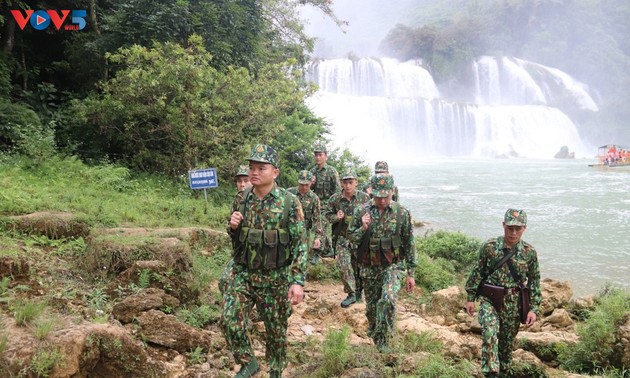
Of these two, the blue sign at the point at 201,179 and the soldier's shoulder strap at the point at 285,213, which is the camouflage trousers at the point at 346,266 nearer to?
the soldier's shoulder strap at the point at 285,213

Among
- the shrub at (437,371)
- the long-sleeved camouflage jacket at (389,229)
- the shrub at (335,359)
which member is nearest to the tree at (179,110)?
the long-sleeved camouflage jacket at (389,229)

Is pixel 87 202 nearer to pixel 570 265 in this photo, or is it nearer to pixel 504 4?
pixel 570 265

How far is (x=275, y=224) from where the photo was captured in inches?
136

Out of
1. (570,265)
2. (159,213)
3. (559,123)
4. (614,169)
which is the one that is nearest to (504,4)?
(559,123)

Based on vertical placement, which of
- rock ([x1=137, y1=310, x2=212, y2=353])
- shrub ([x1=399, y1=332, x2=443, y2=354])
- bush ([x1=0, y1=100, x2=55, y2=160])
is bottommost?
shrub ([x1=399, y1=332, x2=443, y2=354])

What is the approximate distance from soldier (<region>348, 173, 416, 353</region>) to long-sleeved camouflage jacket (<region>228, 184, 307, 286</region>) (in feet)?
3.87

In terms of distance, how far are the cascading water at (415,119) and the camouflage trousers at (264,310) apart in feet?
94.6

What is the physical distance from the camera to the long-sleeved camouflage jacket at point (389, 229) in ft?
15.1

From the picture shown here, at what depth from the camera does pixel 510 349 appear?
14.1 ft

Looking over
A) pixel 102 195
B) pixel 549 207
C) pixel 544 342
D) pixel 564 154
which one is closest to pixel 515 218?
pixel 544 342

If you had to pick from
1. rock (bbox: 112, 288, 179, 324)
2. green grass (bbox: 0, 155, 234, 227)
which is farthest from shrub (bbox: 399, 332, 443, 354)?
green grass (bbox: 0, 155, 234, 227)

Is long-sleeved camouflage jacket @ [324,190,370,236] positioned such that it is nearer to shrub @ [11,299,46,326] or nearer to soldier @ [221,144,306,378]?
soldier @ [221,144,306,378]

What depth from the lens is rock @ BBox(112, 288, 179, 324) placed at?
400 cm

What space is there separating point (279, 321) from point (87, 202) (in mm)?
5061
